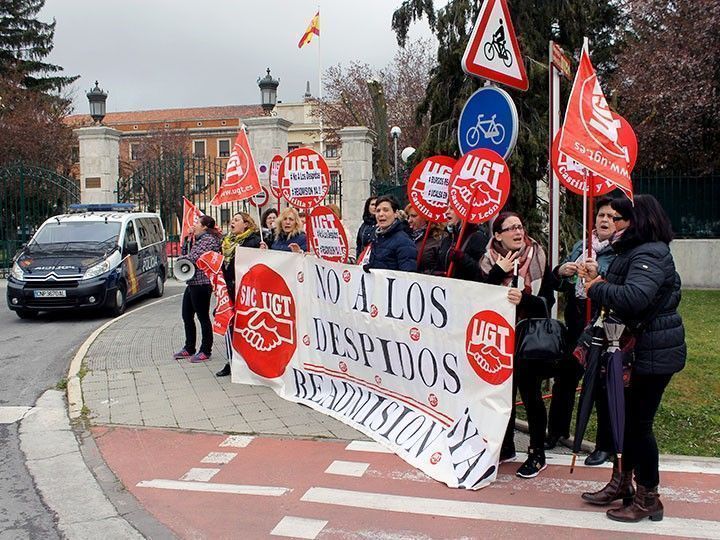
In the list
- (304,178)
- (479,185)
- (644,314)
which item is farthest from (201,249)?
(644,314)

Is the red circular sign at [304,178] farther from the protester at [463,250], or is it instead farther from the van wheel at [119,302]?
the van wheel at [119,302]

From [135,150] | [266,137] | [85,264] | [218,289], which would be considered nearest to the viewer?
[218,289]

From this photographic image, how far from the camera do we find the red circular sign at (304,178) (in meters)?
7.47

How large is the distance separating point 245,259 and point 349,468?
3041 mm

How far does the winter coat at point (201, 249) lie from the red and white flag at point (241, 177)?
47 centimetres

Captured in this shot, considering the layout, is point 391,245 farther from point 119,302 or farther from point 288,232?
point 119,302

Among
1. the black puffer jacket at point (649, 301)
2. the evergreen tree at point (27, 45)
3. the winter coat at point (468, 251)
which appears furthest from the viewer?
the evergreen tree at point (27, 45)

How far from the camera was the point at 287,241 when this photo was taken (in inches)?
316

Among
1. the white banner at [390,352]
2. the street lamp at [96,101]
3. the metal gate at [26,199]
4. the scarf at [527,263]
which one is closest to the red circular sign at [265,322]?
the white banner at [390,352]

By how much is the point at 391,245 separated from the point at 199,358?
11.9 ft

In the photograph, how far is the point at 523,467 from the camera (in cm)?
509

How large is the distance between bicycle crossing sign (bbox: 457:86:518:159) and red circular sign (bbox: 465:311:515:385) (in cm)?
181

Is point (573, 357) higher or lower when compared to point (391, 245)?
lower

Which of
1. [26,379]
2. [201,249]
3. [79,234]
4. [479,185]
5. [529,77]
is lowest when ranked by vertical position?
[26,379]
